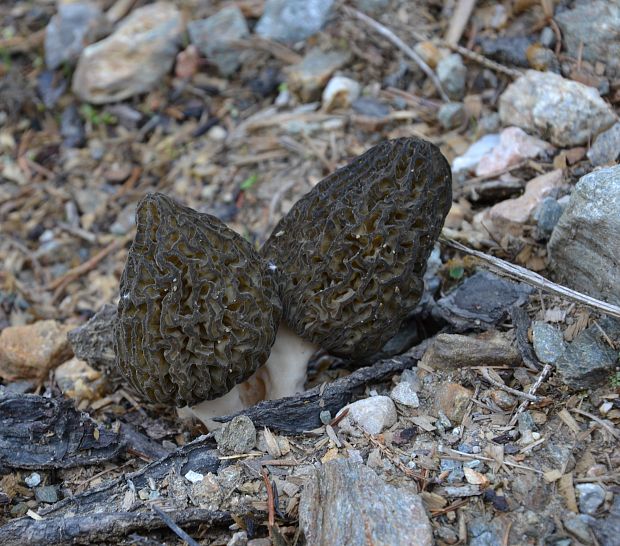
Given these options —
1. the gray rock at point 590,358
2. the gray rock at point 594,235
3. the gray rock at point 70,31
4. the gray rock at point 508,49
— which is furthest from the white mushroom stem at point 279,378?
the gray rock at point 70,31

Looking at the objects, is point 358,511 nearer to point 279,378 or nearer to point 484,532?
point 484,532

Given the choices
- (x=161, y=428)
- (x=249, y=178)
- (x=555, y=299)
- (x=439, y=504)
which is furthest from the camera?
(x=249, y=178)

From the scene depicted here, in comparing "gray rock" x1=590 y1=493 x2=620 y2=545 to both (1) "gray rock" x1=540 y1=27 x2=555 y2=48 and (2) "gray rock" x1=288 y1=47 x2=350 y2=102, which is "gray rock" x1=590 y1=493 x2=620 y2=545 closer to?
(1) "gray rock" x1=540 y1=27 x2=555 y2=48

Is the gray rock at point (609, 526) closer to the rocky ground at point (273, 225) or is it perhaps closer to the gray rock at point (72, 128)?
the rocky ground at point (273, 225)

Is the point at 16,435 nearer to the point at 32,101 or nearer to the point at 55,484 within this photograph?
the point at 55,484

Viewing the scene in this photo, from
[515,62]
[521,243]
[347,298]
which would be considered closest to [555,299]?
[521,243]
